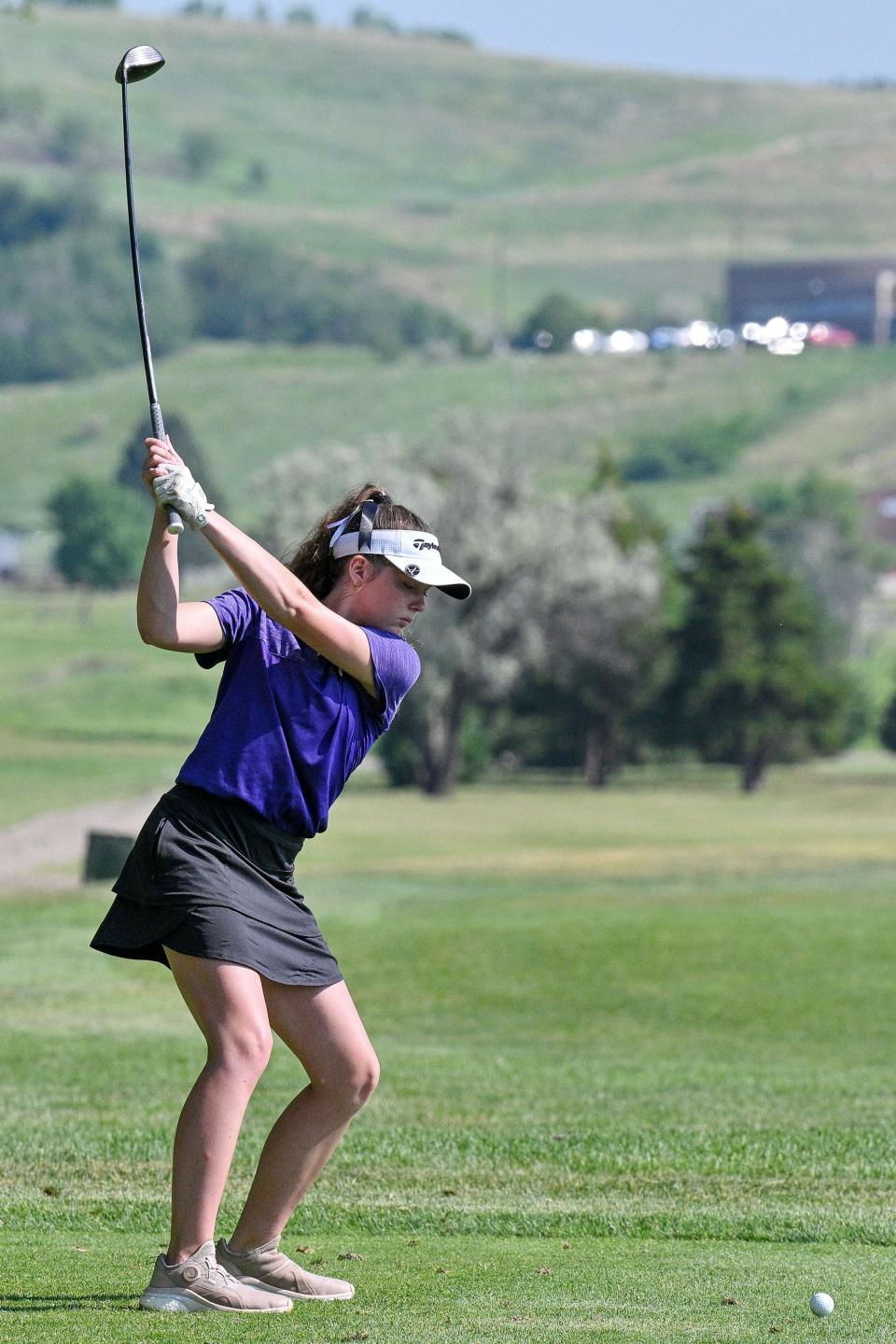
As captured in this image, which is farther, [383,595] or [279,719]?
[383,595]

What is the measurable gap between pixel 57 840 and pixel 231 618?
4145 cm

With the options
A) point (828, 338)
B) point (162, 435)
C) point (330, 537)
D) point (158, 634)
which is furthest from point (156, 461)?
point (828, 338)

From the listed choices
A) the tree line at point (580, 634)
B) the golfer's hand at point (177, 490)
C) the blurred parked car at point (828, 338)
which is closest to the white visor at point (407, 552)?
the golfer's hand at point (177, 490)

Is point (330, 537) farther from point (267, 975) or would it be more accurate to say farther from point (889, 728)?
point (889, 728)

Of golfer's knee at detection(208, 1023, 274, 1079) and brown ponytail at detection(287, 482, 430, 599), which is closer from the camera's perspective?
golfer's knee at detection(208, 1023, 274, 1079)

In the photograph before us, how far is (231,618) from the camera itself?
19.5ft

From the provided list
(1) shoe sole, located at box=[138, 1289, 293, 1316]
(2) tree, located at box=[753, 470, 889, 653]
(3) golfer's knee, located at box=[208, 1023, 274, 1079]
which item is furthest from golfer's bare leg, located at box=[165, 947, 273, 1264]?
(2) tree, located at box=[753, 470, 889, 653]

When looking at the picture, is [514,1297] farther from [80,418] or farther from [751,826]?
[80,418]

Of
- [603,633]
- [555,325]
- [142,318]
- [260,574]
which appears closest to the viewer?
[260,574]

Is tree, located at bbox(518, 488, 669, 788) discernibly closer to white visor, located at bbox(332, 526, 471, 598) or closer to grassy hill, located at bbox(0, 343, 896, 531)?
white visor, located at bbox(332, 526, 471, 598)

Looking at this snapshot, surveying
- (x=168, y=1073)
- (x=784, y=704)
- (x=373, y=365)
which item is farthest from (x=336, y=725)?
(x=373, y=365)

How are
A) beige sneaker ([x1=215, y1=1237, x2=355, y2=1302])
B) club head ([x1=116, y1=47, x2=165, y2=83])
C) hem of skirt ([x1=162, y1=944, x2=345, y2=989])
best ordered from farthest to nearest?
club head ([x1=116, y1=47, x2=165, y2=83]) → beige sneaker ([x1=215, y1=1237, x2=355, y2=1302]) → hem of skirt ([x1=162, y1=944, x2=345, y2=989])

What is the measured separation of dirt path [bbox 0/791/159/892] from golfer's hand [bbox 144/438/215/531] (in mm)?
27050

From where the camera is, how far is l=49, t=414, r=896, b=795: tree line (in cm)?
7119
